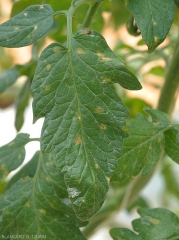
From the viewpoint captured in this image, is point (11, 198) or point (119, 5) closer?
point (11, 198)

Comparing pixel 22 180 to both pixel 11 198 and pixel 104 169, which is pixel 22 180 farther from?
pixel 104 169

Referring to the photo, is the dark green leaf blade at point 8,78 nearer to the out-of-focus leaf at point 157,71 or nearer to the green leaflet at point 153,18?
the green leaflet at point 153,18

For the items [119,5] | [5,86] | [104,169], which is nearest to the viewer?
[104,169]

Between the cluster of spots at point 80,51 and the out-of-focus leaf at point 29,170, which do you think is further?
the out-of-focus leaf at point 29,170

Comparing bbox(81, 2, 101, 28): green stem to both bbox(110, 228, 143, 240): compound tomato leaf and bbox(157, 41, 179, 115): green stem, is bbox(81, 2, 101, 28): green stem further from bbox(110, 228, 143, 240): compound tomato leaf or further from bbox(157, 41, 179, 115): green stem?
bbox(110, 228, 143, 240): compound tomato leaf

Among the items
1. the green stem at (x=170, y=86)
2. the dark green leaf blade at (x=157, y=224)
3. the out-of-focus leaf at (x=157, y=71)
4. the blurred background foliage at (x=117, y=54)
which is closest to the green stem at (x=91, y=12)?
the blurred background foliage at (x=117, y=54)

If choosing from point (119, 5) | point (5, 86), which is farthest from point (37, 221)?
point (119, 5)
